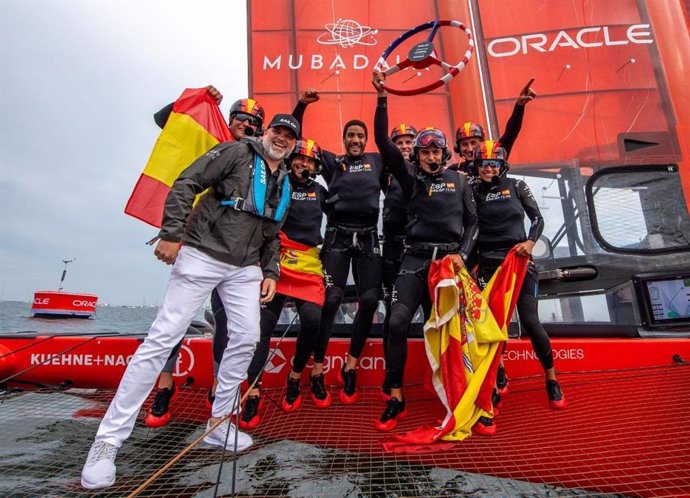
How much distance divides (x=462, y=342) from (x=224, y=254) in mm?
1690

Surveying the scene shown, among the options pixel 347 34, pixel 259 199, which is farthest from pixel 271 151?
pixel 347 34

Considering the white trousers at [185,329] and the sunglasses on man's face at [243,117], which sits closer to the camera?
the white trousers at [185,329]

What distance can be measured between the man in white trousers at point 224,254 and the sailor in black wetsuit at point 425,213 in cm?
83

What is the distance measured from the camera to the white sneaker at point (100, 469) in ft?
6.44

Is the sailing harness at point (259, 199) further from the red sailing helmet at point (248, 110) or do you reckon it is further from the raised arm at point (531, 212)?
the raised arm at point (531, 212)

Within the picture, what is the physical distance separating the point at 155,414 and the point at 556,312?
3.73 m

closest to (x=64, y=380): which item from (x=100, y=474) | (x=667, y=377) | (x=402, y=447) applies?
(x=100, y=474)

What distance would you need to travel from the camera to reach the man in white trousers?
2.24 m

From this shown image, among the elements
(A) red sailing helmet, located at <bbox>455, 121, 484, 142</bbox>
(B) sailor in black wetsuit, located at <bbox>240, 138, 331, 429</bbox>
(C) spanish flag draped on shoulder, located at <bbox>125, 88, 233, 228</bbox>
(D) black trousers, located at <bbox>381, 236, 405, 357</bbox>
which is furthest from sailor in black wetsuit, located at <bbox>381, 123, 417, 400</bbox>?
(C) spanish flag draped on shoulder, located at <bbox>125, 88, 233, 228</bbox>

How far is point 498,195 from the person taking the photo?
11.2ft

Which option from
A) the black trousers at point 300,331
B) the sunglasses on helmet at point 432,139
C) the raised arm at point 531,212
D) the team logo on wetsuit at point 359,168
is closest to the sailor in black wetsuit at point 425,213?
the sunglasses on helmet at point 432,139

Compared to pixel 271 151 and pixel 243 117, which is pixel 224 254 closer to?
pixel 271 151

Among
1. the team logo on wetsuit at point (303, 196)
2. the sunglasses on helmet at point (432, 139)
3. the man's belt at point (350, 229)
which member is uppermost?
the sunglasses on helmet at point (432, 139)

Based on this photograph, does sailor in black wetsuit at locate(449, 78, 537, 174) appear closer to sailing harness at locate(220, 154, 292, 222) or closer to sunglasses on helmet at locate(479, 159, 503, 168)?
sunglasses on helmet at locate(479, 159, 503, 168)
